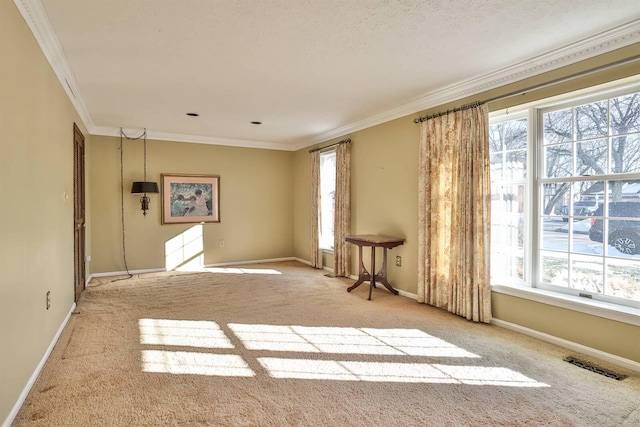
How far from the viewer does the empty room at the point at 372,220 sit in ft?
7.16

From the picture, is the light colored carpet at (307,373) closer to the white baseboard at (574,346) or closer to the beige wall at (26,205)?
the white baseboard at (574,346)

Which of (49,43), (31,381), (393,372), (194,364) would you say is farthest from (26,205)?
(393,372)

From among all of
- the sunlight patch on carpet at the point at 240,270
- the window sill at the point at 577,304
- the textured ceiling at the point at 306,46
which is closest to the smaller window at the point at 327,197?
the sunlight patch on carpet at the point at 240,270

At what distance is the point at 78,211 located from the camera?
175 inches

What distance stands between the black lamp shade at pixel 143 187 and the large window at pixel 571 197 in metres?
5.03

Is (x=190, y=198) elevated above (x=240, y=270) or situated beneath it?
elevated above

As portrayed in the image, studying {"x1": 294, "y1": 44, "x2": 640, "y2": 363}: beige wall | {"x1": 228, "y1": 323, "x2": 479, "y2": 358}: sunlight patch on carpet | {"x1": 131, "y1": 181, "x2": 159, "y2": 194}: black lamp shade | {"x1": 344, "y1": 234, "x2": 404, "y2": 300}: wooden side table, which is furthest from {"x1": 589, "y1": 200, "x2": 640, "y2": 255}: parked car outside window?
{"x1": 131, "y1": 181, "x2": 159, "y2": 194}: black lamp shade

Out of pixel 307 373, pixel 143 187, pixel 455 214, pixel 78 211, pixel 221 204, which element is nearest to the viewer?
pixel 307 373

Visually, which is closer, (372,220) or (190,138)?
(372,220)

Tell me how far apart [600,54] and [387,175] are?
2.57 metres

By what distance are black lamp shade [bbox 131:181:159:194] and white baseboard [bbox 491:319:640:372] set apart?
17.2ft

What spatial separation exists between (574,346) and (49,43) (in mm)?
4756

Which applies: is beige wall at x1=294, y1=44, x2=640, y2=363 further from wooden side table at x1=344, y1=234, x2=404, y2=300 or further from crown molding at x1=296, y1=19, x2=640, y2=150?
wooden side table at x1=344, y1=234, x2=404, y2=300

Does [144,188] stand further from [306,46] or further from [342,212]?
[306,46]
